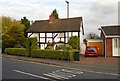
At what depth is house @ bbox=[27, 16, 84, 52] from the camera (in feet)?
139

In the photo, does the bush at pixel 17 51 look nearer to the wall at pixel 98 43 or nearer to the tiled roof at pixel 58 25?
the tiled roof at pixel 58 25

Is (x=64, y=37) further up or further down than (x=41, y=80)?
further up

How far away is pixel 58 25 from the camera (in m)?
45.9

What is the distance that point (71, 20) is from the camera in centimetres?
4584

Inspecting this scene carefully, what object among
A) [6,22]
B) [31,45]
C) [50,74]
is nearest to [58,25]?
[6,22]

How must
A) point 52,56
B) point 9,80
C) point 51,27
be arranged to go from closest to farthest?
1. point 9,80
2. point 52,56
3. point 51,27

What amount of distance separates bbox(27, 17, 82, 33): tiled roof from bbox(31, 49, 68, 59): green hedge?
13.1 metres

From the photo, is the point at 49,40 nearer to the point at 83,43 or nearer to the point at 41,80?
the point at 83,43

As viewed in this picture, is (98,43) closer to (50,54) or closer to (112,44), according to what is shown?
(112,44)

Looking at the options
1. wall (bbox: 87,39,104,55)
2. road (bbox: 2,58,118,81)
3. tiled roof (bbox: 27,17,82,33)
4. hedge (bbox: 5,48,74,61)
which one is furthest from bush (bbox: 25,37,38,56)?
road (bbox: 2,58,118,81)

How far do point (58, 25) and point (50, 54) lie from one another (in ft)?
60.0

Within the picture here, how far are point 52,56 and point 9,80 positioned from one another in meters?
15.4

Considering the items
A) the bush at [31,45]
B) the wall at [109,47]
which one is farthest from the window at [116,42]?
the bush at [31,45]

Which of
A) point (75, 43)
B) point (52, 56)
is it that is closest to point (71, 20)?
point (75, 43)
